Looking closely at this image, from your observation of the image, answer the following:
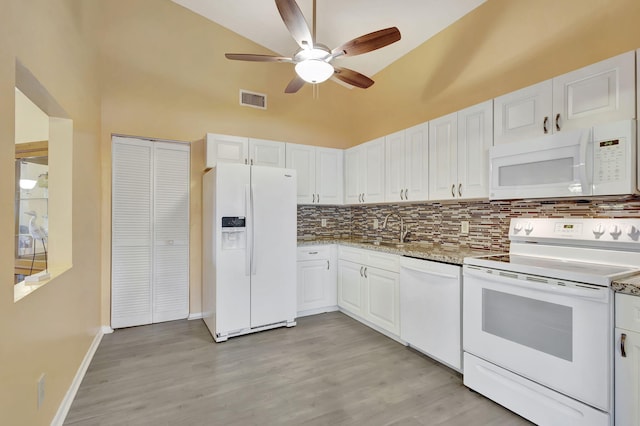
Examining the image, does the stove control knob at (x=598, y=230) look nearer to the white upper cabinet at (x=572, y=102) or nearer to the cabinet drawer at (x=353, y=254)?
the white upper cabinet at (x=572, y=102)

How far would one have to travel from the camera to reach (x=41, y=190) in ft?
8.75

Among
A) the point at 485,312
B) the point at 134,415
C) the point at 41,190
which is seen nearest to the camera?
the point at 134,415

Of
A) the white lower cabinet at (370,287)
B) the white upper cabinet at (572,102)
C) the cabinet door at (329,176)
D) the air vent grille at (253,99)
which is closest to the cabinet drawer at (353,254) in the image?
the white lower cabinet at (370,287)

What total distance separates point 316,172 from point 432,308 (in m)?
2.34

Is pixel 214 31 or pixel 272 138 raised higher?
pixel 214 31

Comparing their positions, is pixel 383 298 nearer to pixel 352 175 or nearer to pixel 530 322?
pixel 530 322

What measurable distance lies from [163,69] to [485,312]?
413 cm

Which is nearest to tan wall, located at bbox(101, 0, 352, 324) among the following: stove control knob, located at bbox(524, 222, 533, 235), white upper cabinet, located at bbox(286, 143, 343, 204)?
white upper cabinet, located at bbox(286, 143, 343, 204)

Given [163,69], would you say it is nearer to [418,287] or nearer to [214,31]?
[214,31]

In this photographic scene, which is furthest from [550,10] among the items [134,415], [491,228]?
[134,415]

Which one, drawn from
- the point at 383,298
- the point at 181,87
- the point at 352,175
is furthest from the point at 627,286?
the point at 181,87

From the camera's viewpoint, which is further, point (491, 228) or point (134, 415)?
point (491, 228)

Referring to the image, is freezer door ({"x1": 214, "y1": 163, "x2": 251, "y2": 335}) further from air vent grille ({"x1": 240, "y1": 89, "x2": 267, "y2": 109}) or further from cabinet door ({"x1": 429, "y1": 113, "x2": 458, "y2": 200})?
cabinet door ({"x1": 429, "y1": 113, "x2": 458, "y2": 200})

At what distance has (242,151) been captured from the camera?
3.65 m
